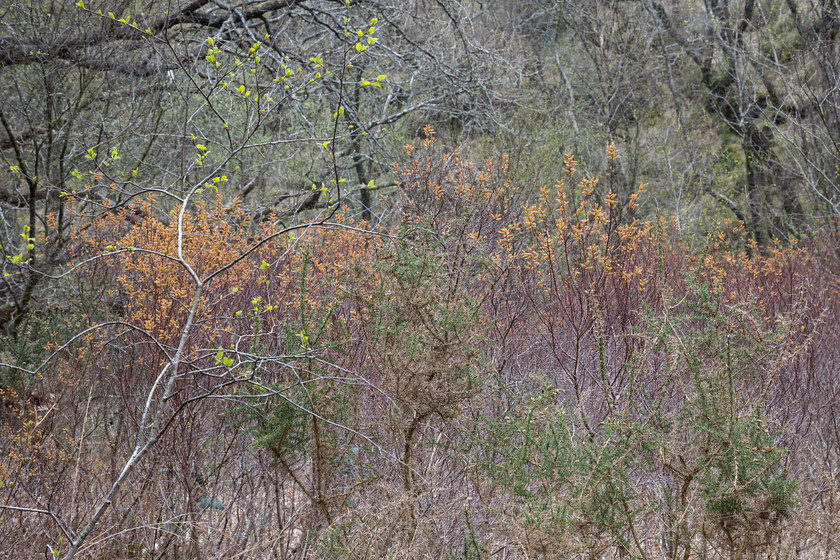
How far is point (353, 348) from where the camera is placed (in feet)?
14.6

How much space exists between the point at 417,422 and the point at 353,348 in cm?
180

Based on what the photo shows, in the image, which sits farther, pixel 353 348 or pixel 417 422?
pixel 353 348

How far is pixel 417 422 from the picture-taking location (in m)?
2.71

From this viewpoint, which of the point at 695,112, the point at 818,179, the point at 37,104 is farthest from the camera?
the point at 695,112

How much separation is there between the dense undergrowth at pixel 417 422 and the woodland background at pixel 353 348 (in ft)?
0.07

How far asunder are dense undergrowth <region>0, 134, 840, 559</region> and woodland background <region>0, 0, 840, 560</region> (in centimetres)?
2

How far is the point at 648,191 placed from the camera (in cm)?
1387

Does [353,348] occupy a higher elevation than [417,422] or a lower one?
lower

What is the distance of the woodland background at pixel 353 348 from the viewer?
2.39 meters

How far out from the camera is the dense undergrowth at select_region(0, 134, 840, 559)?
2.29 metres

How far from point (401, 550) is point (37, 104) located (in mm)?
4830

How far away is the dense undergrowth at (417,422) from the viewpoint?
2.29m

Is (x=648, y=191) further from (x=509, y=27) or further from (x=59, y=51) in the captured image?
(x=59, y=51)

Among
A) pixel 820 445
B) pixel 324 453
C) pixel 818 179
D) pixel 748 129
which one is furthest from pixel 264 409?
pixel 748 129
